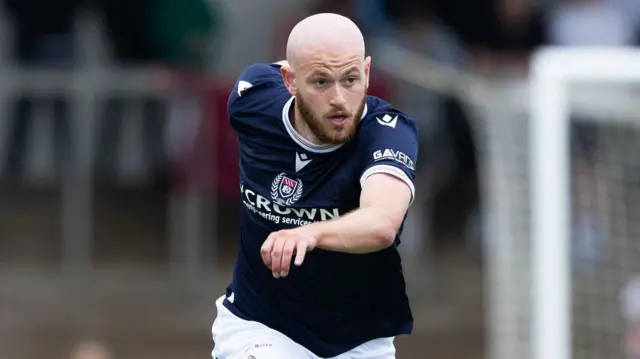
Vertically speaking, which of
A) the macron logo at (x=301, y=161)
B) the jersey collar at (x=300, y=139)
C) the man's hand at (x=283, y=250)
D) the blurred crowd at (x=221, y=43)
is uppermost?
the blurred crowd at (x=221, y=43)

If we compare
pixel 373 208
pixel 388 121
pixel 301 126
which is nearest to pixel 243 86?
pixel 301 126

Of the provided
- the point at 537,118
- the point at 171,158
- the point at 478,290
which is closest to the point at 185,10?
the point at 171,158

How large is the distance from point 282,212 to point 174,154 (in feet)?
21.6

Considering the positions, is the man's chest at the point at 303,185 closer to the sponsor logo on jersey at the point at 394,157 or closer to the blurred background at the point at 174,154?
the sponsor logo on jersey at the point at 394,157

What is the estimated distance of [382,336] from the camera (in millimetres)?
5172

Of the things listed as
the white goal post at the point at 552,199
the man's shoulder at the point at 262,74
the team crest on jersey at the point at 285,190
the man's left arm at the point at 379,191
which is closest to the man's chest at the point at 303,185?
the team crest on jersey at the point at 285,190

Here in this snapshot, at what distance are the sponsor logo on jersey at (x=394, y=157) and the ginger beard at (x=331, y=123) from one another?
108mm

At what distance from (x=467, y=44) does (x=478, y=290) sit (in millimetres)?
1889

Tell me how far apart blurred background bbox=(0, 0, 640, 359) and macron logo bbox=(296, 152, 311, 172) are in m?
4.71

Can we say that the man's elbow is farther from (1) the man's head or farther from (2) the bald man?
(1) the man's head

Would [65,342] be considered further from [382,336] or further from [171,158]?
[382,336]

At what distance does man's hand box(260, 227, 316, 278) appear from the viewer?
13.3 feet

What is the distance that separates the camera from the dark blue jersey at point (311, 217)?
4938 millimetres

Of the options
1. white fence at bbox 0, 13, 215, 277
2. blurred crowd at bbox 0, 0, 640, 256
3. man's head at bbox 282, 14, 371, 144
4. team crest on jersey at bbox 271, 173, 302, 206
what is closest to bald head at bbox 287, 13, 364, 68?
man's head at bbox 282, 14, 371, 144
